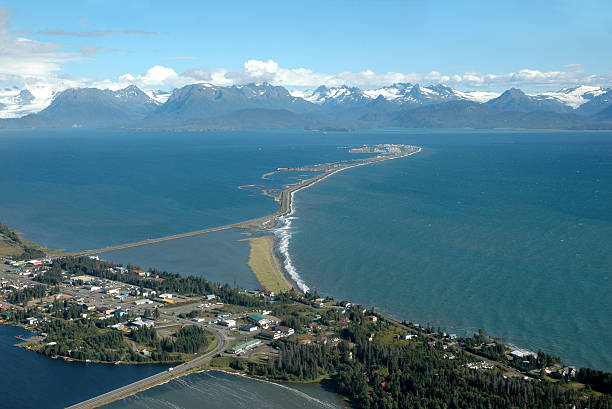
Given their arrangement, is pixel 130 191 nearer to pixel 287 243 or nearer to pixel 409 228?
pixel 287 243

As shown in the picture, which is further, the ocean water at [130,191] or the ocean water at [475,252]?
the ocean water at [130,191]

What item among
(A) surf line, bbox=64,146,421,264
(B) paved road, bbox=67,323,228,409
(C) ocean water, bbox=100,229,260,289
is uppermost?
(A) surf line, bbox=64,146,421,264

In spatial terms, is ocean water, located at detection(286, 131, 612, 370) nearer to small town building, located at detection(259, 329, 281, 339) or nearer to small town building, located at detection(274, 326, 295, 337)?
small town building, located at detection(274, 326, 295, 337)

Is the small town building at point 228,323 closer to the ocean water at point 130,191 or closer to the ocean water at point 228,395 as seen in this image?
the ocean water at point 228,395

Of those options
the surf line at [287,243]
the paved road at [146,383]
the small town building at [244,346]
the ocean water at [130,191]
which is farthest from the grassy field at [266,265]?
the paved road at [146,383]

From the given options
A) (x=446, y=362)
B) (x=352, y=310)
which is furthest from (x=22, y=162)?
(x=446, y=362)

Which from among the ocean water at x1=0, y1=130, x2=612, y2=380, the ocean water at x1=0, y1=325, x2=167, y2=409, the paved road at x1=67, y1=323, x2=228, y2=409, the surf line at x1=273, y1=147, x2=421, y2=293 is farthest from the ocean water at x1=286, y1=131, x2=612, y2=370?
the ocean water at x1=0, y1=325, x2=167, y2=409
